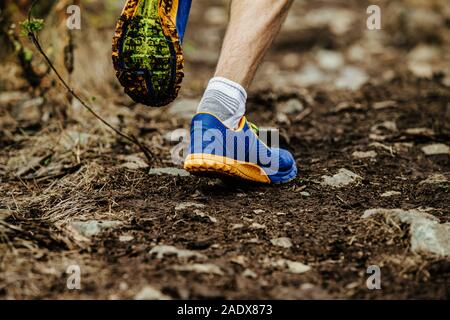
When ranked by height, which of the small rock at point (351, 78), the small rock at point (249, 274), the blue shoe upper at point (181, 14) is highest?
the small rock at point (351, 78)

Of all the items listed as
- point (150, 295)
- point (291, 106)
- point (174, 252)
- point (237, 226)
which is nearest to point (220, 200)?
point (237, 226)

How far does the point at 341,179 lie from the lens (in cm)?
219

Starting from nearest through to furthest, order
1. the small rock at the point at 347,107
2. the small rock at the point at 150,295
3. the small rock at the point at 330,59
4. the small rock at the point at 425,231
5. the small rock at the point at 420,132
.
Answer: the small rock at the point at 150,295, the small rock at the point at 425,231, the small rock at the point at 420,132, the small rock at the point at 347,107, the small rock at the point at 330,59

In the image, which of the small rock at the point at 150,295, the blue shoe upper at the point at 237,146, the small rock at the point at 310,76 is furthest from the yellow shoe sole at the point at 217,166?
the small rock at the point at 310,76

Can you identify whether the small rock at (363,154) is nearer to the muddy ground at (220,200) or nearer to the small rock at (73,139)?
the muddy ground at (220,200)

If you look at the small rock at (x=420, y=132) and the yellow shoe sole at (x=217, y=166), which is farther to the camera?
the small rock at (x=420, y=132)

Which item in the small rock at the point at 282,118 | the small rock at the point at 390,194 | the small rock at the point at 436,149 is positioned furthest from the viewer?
the small rock at the point at 282,118

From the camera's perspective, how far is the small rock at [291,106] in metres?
3.41

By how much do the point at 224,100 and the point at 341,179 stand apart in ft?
1.97

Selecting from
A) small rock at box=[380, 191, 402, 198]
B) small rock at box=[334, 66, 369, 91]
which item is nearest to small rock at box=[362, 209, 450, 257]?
small rock at box=[380, 191, 402, 198]

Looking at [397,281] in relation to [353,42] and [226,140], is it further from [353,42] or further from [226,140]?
[353,42]

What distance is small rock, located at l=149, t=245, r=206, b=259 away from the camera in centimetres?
152

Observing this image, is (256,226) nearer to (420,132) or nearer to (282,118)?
(420,132)
